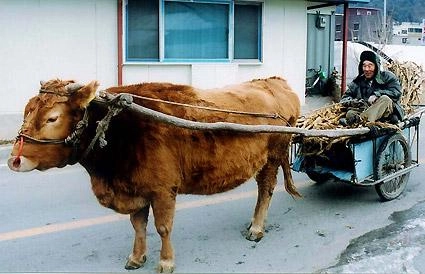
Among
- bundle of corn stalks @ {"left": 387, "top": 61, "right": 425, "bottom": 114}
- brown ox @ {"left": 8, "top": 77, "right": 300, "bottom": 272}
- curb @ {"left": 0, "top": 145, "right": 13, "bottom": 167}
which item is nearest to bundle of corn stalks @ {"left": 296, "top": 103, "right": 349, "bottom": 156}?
brown ox @ {"left": 8, "top": 77, "right": 300, "bottom": 272}

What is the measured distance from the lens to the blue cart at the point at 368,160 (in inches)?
249

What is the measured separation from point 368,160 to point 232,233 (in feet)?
6.28

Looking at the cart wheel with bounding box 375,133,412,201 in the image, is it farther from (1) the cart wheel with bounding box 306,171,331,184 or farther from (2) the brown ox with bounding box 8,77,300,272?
(2) the brown ox with bounding box 8,77,300,272

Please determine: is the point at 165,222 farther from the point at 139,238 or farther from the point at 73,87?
the point at 73,87

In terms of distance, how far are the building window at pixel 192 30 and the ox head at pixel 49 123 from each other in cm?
898

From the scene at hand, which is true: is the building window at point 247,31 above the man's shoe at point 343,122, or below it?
above

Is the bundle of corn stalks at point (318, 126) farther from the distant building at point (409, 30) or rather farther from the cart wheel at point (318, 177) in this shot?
the distant building at point (409, 30)

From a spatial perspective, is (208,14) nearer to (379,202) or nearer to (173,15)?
(173,15)

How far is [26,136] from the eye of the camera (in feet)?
13.1

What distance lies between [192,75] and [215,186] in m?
9.06

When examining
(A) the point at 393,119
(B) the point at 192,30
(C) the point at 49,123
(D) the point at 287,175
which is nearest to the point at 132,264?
(C) the point at 49,123

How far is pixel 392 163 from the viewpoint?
6812 millimetres

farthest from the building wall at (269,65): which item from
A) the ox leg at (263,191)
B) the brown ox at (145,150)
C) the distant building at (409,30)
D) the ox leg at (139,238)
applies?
the distant building at (409,30)

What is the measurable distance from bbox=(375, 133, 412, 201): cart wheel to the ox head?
12.4ft
